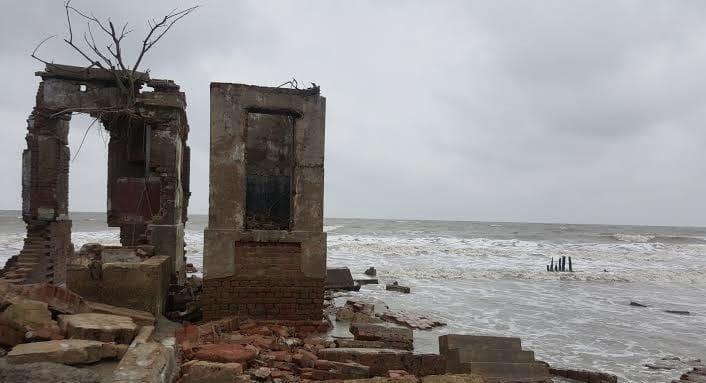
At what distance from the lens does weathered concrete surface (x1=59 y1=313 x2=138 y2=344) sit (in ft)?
14.0

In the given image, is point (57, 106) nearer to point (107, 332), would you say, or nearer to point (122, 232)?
point (122, 232)

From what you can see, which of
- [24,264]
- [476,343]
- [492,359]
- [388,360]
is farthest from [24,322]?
[24,264]

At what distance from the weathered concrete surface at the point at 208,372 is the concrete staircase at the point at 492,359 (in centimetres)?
288

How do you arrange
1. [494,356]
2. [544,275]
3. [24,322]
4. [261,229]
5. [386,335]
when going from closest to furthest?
1. [24,322]
2. [494,356]
3. [386,335]
4. [261,229]
5. [544,275]

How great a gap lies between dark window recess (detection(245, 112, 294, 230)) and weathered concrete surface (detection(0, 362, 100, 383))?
4.94 metres

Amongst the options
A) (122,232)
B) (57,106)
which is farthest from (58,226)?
(57,106)

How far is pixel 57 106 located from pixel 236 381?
7.68 meters

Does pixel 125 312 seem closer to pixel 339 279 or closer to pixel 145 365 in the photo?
pixel 145 365

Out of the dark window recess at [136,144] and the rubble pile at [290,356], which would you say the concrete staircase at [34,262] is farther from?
the rubble pile at [290,356]

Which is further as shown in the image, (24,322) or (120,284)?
(120,284)

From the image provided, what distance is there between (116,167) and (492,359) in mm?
8366

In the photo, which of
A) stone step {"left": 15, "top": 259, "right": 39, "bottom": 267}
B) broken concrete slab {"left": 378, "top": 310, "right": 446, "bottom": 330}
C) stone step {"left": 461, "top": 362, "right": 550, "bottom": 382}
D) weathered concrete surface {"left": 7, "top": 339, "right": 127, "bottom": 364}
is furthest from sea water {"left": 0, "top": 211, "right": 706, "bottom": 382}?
stone step {"left": 15, "top": 259, "right": 39, "bottom": 267}

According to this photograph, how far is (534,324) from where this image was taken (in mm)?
11461

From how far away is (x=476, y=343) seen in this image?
6.22 meters
